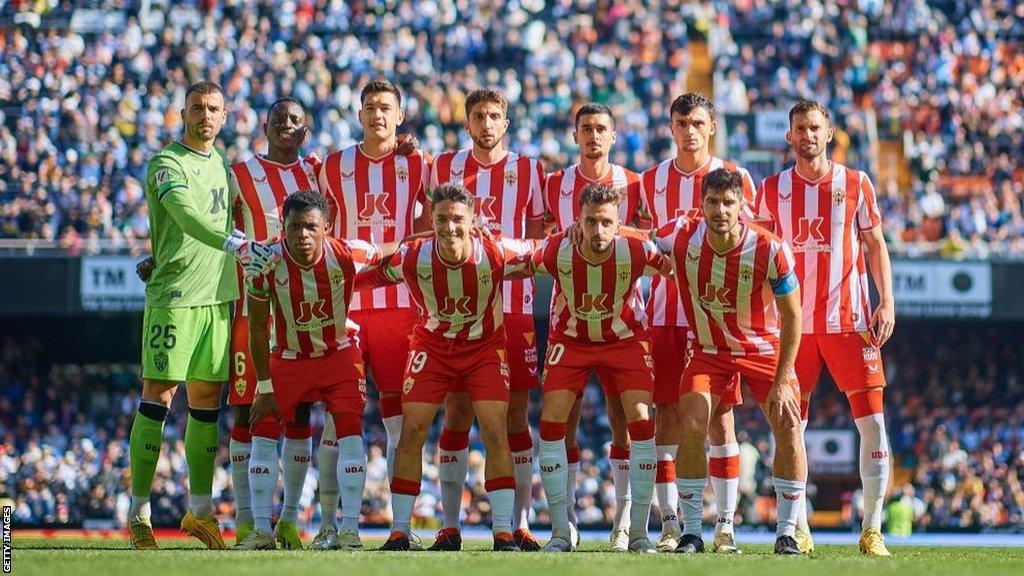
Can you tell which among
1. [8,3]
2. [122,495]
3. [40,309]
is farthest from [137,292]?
[8,3]

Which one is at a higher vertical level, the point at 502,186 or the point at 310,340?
the point at 502,186

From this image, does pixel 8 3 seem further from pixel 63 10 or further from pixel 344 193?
pixel 344 193

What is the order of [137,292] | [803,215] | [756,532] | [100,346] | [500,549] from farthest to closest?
[100,346] → [137,292] → [756,532] → [803,215] → [500,549]

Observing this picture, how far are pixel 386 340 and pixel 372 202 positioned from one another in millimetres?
890

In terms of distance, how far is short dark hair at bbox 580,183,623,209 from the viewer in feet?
29.4

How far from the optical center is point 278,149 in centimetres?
980

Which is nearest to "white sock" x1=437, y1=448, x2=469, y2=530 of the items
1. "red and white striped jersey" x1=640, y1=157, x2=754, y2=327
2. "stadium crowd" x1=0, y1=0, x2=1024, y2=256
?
"red and white striped jersey" x1=640, y1=157, x2=754, y2=327

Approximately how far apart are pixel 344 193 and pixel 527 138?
571 inches

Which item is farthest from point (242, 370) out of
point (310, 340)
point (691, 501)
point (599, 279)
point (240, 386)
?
point (691, 501)

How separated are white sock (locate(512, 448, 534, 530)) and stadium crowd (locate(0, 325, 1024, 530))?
356 inches

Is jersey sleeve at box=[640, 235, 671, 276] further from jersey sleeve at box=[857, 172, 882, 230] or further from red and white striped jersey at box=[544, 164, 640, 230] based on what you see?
jersey sleeve at box=[857, 172, 882, 230]

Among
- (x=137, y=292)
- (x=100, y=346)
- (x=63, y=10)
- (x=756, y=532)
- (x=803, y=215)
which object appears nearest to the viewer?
(x=803, y=215)

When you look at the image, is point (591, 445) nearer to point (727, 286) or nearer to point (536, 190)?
Answer: point (536, 190)

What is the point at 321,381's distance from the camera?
29.8 feet
